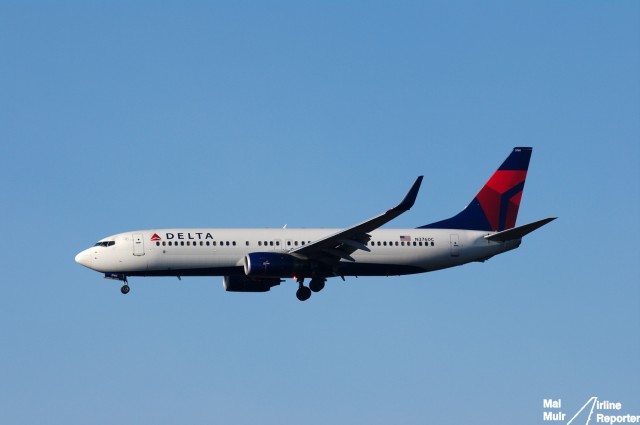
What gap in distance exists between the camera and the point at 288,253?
216 ft

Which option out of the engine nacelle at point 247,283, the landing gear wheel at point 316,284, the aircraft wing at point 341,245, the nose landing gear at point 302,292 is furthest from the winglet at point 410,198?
the engine nacelle at point 247,283

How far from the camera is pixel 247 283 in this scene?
228ft

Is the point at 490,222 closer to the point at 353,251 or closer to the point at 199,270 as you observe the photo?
the point at 353,251

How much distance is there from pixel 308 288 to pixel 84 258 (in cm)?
1220

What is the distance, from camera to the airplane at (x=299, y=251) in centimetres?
6500

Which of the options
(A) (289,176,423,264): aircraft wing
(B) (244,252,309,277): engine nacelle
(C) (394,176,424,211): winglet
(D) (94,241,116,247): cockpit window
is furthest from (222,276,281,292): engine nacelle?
(C) (394,176,424,211): winglet

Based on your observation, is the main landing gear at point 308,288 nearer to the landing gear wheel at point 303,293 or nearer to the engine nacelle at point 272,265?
the landing gear wheel at point 303,293

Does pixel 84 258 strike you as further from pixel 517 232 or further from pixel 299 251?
pixel 517 232

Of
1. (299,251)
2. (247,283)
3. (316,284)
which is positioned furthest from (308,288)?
(247,283)

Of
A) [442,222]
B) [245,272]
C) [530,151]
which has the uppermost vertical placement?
[530,151]

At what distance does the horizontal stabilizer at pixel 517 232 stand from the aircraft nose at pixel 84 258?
21946 millimetres

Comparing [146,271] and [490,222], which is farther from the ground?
[490,222]

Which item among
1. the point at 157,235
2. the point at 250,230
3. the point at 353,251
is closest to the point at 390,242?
the point at 353,251

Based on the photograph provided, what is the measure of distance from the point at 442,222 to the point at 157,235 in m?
16.5
